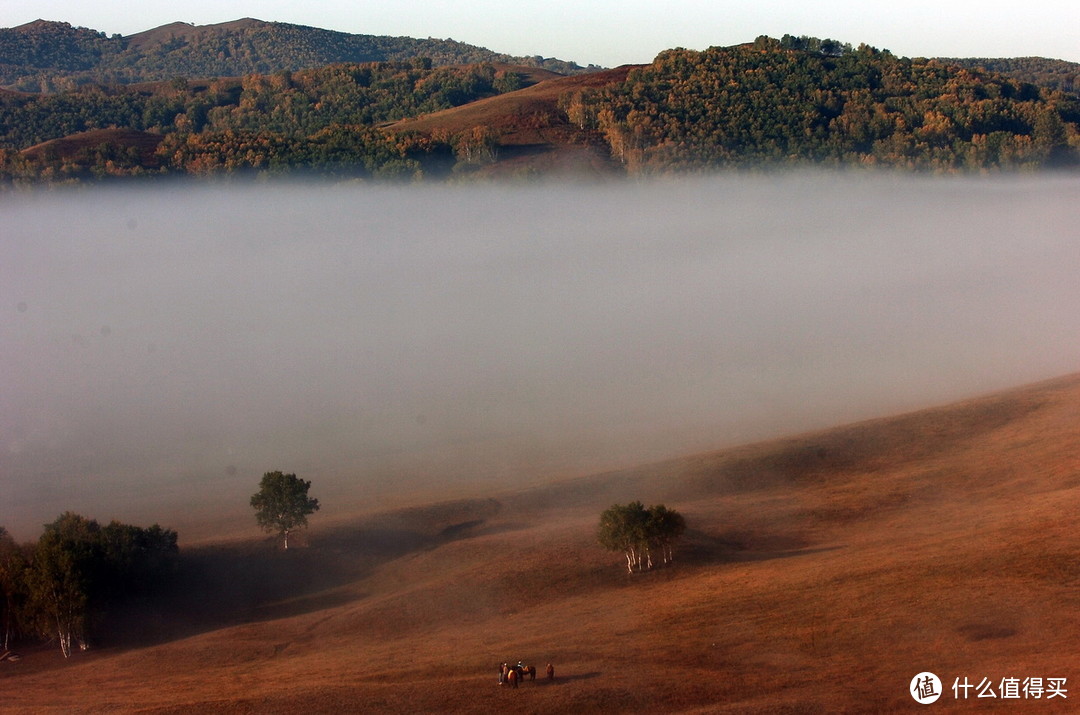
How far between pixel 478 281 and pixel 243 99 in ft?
287

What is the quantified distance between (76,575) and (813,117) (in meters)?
139

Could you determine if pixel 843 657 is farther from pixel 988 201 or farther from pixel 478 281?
pixel 988 201

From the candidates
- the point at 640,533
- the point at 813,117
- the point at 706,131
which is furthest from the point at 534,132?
the point at 640,533

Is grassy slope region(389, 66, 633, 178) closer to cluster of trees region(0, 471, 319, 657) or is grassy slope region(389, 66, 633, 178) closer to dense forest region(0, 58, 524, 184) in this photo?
dense forest region(0, 58, 524, 184)

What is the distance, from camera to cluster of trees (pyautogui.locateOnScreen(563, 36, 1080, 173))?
14850 cm

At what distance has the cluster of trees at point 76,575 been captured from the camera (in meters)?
33.0

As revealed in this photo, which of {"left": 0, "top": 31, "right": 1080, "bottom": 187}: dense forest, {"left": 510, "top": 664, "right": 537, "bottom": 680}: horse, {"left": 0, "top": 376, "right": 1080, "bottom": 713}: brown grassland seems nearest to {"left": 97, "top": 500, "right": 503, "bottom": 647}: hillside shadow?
{"left": 0, "top": 376, "right": 1080, "bottom": 713}: brown grassland

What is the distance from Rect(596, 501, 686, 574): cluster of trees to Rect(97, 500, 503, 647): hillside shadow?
720 centimetres

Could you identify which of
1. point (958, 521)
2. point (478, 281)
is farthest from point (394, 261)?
point (958, 521)

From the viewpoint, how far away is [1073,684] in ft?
74.6

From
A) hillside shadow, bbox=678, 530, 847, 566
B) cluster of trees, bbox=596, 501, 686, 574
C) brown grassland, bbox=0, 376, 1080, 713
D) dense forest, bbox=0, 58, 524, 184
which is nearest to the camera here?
brown grassland, bbox=0, 376, 1080, 713

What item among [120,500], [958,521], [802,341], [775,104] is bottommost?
[958,521]

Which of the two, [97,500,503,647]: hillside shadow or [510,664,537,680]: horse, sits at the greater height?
[97,500,503,647]: hillside shadow

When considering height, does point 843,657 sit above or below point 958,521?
below
